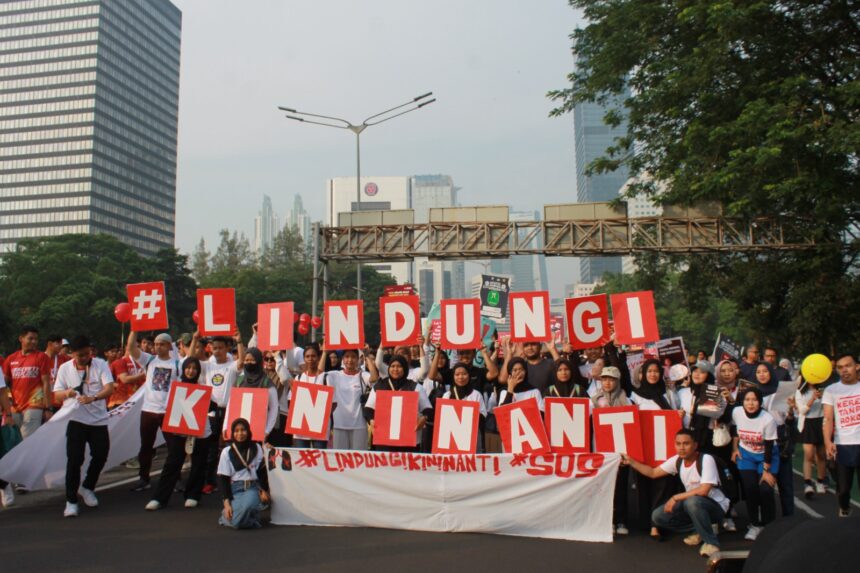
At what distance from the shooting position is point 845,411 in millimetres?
7426

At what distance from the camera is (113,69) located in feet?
378

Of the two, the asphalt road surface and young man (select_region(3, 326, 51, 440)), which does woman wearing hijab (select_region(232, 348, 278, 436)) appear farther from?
young man (select_region(3, 326, 51, 440))

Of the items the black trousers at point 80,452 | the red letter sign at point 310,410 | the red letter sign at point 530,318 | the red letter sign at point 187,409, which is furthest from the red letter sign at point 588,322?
the black trousers at point 80,452

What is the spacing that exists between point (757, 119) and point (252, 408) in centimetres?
1228

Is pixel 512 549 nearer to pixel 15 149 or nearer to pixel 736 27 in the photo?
pixel 736 27

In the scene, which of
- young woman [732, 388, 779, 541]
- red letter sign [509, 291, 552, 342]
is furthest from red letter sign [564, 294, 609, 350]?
young woman [732, 388, 779, 541]

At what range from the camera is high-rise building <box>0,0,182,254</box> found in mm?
111375

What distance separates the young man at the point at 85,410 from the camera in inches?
305

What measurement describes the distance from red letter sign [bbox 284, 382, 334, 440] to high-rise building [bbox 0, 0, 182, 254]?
112 metres

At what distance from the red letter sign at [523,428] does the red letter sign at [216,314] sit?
3.40 metres

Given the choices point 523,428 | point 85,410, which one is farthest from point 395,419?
point 85,410

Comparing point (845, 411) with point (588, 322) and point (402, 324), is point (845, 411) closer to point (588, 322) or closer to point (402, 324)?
point (588, 322)

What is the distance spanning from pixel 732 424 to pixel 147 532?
5.82m

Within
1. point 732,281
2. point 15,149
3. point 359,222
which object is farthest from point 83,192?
point 732,281
